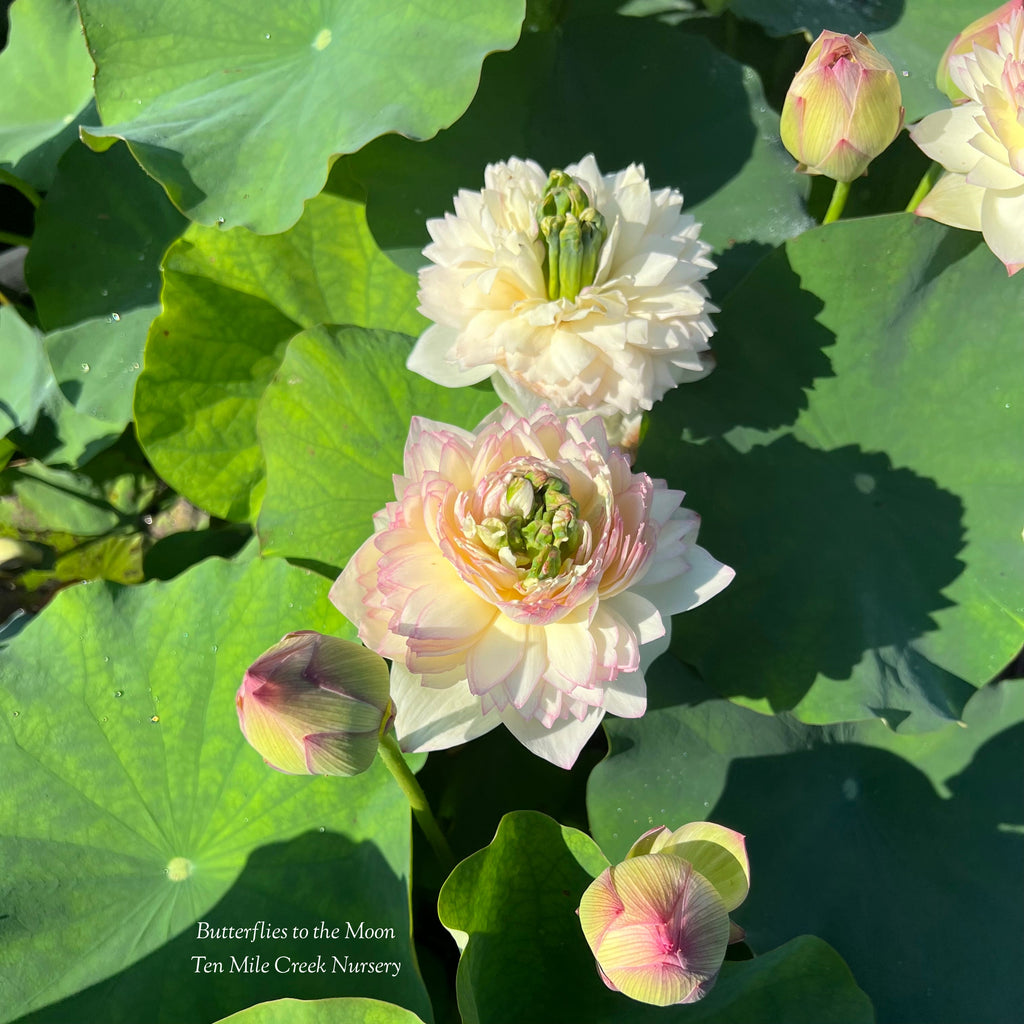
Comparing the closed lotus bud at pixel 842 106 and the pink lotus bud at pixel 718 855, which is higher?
the closed lotus bud at pixel 842 106

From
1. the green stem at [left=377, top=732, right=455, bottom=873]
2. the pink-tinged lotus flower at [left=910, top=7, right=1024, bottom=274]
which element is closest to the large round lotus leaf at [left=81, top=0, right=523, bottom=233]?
the pink-tinged lotus flower at [left=910, top=7, right=1024, bottom=274]

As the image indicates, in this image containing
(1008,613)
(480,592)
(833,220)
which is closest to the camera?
(480,592)

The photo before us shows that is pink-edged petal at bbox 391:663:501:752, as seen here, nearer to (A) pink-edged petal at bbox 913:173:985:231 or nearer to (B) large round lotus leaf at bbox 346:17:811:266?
(B) large round lotus leaf at bbox 346:17:811:266

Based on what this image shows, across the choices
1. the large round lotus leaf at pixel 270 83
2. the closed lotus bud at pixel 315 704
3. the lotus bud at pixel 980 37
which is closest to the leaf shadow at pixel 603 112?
the large round lotus leaf at pixel 270 83

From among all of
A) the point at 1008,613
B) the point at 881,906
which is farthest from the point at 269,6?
the point at 881,906

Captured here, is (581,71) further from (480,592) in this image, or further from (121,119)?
(480,592)

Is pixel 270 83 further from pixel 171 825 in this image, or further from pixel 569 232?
pixel 171 825

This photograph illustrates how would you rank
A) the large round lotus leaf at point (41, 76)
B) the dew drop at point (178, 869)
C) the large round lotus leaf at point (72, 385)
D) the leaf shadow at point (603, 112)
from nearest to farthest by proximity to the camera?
the dew drop at point (178, 869) < the leaf shadow at point (603, 112) < the large round lotus leaf at point (72, 385) < the large round lotus leaf at point (41, 76)

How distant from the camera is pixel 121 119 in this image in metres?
1.01

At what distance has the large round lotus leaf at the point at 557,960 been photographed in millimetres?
764

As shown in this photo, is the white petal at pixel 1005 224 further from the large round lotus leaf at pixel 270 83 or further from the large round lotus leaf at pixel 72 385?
the large round lotus leaf at pixel 72 385

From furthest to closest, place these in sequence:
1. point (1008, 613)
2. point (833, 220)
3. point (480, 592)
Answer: point (833, 220) → point (1008, 613) → point (480, 592)

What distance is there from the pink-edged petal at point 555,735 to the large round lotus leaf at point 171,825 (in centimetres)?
19

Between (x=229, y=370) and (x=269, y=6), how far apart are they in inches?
17.2
